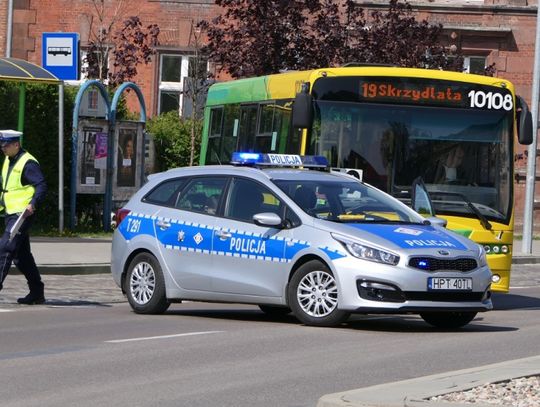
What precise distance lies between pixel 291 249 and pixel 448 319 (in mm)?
1786

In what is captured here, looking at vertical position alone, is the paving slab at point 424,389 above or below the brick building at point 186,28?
below

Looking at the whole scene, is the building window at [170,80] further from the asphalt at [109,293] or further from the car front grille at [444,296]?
the car front grille at [444,296]

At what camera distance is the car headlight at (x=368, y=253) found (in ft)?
45.3

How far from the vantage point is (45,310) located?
16031mm

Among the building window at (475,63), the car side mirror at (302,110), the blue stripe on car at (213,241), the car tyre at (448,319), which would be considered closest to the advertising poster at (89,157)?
the car side mirror at (302,110)

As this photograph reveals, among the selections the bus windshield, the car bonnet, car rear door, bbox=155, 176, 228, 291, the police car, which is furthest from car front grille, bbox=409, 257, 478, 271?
the bus windshield

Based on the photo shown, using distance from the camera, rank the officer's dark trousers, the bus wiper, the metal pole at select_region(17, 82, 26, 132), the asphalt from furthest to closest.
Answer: the metal pole at select_region(17, 82, 26, 132) → the bus wiper → the officer's dark trousers → the asphalt

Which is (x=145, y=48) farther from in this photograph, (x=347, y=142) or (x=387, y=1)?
(x=347, y=142)

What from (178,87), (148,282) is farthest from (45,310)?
(178,87)

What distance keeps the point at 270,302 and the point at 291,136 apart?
14.3 ft

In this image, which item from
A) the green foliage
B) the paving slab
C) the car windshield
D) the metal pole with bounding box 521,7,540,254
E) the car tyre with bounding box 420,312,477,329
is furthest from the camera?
the green foliage

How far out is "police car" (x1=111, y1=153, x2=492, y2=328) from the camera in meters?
13.9

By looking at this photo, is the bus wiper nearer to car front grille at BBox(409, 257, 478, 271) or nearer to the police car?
the police car

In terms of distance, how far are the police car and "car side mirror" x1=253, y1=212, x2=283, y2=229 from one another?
1cm
